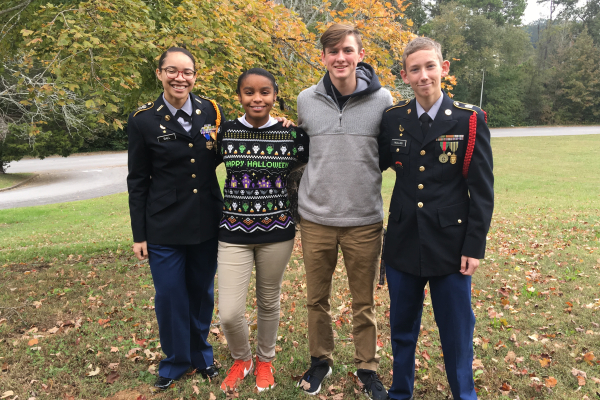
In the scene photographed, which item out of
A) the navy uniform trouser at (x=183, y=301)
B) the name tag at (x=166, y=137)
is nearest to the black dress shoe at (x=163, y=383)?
the navy uniform trouser at (x=183, y=301)

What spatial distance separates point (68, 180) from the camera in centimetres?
2111

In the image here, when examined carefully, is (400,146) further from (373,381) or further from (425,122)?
(373,381)

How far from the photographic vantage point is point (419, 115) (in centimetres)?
268

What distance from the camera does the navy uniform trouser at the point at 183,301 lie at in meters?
3.09

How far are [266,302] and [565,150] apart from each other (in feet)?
86.4

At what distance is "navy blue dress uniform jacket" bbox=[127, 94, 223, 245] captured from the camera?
299cm

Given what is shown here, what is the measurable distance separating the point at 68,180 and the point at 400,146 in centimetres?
2202

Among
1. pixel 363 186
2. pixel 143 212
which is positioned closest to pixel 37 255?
pixel 143 212

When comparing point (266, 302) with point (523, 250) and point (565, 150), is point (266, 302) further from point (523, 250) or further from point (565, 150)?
point (565, 150)

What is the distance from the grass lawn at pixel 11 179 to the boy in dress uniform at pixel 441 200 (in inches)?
873

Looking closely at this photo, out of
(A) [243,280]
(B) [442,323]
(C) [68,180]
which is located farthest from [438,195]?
(C) [68,180]

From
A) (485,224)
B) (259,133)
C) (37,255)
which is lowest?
(37,255)

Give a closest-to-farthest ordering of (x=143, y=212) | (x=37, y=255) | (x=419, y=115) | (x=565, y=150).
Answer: (x=419, y=115) < (x=143, y=212) < (x=37, y=255) < (x=565, y=150)

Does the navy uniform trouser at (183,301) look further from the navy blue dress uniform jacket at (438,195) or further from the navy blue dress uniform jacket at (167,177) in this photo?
the navy blue dress uniform jacket at (438,195)
